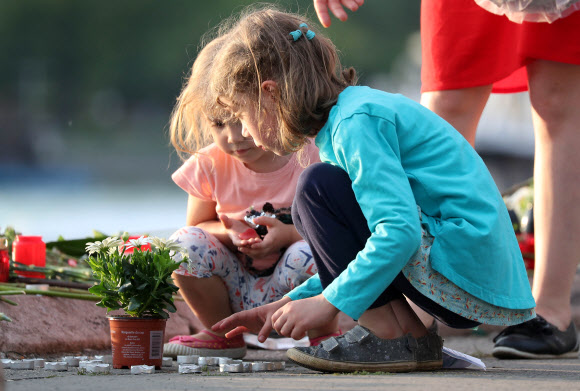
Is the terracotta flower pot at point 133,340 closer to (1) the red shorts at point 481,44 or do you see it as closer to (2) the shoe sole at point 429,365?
(2) the shoe sole at point 429,365

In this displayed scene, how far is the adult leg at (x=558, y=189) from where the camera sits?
256 centimetres

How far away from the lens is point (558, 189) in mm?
2615

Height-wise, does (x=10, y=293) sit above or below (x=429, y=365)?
above

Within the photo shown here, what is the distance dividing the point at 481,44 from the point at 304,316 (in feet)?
4.12

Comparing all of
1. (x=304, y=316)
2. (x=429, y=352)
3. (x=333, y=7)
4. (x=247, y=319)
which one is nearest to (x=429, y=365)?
(x=429, y=352)

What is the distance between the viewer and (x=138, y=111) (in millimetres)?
20469

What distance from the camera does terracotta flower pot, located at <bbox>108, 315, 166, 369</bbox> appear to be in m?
2.09

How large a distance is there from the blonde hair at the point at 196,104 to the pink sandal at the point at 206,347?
2.08 feet

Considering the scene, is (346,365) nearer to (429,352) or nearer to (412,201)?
(429,352)

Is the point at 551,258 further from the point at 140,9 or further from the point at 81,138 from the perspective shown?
the point at 140,9

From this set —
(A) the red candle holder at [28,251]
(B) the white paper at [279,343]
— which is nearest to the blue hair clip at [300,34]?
(B) the white paper at [279,343]

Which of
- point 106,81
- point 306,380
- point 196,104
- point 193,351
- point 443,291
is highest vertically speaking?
point 106,81

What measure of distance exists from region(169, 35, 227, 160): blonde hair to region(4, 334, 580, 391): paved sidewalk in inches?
31.5

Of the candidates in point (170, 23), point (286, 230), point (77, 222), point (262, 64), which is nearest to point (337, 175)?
point (262, 64)
